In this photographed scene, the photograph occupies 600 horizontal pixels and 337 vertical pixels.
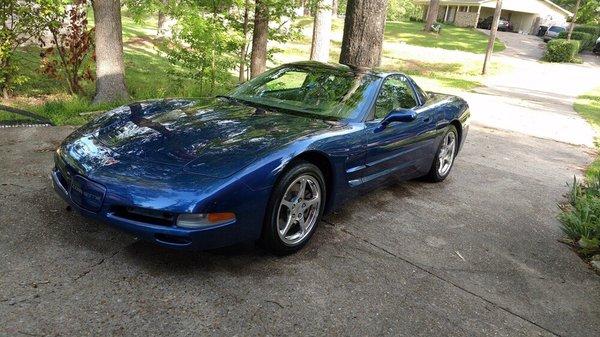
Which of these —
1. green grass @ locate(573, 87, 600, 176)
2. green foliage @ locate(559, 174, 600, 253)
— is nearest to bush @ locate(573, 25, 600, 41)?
green grass @ locate(573, 87, 600, 176)

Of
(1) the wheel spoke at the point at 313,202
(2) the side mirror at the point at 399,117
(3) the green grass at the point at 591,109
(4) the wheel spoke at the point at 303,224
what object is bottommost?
(3) the green grass at the point at 591,109

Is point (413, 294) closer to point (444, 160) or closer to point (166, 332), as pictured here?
point (166, 332)

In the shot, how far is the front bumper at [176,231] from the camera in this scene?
8.55 ft

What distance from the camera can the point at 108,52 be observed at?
23.1 ft

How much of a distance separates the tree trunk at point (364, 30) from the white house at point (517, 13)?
140ft

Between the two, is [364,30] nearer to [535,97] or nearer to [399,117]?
[399,117]

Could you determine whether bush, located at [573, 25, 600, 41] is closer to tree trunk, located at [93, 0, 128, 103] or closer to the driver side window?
the driver side window

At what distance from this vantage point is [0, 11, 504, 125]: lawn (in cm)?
678

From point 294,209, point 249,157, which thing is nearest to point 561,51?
point 294,209

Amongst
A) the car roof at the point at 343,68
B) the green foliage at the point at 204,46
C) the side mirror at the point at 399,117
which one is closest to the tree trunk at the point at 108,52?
the green foliage at the point at 204,46

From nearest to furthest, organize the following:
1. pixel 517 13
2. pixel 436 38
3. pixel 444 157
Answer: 1. pixel 444 157
2. pixel 436 38
3. pixel 517 13

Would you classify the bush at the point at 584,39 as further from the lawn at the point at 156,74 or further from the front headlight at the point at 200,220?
the front headlight at the point at 200,220

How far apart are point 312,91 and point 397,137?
0.89 metres

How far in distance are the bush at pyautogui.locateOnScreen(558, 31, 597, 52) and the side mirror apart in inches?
1472
